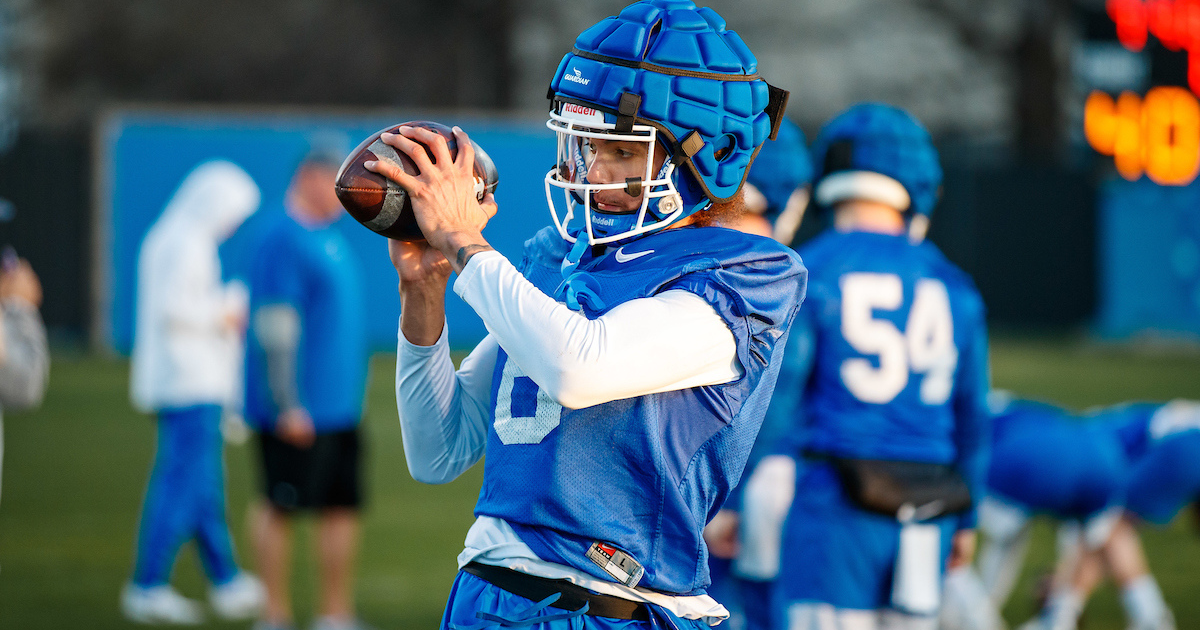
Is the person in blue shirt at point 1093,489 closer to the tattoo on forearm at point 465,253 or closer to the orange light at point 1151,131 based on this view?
the tattoo on forearm at point 465,253

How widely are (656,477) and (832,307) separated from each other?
1948 millimetres

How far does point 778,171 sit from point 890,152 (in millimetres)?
621

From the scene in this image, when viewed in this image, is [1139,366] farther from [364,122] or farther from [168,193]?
[168,193]

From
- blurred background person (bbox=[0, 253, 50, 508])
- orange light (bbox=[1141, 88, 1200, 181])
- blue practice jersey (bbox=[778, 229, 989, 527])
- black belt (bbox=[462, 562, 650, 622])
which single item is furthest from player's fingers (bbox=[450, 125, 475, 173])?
orange light (bbox=[1141, 88, 1200, 181])

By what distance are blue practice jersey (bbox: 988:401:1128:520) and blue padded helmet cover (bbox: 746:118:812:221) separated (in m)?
1.98

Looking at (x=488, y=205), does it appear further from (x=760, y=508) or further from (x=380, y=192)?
(x=760, y=508)

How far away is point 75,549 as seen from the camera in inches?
293

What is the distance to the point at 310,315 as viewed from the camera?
618cm

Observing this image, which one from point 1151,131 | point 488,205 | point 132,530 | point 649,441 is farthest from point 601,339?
point 1151,131

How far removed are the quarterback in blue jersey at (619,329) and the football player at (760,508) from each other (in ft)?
5.37

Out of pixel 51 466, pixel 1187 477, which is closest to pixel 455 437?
pixel 1187 477

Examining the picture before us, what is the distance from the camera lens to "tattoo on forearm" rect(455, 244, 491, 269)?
229cm

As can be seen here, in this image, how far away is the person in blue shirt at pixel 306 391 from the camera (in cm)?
601

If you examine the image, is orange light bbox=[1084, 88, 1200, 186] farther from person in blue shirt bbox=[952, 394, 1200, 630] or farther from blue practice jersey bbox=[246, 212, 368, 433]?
blue practice jersey bbox=[246, 212, 368, 433]
